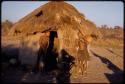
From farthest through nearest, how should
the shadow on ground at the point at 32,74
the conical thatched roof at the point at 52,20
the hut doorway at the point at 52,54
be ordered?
the hut doorway at the point at 52,54 < the conical thatched roof at the point at 52,20 < the shadow on ground at the point at 32,74

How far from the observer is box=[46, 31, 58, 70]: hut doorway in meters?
13.2

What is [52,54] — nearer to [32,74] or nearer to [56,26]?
[32,74]

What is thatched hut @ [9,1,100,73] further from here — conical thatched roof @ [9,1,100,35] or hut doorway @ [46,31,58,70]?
hut doorway @ [46,31,58,70]

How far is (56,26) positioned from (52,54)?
236 cm

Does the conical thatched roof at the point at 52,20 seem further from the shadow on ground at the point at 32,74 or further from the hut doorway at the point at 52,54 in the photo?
the hut doorway at the point at 52,54

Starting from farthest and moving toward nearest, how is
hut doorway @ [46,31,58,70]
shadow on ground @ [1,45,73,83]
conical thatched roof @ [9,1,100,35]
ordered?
hut doorway @ [46,31,58,70] → conical thatched roof @ [9,1,100,35] → shadow on ground @ [1,45,73,83]

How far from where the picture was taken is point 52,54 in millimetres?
13453

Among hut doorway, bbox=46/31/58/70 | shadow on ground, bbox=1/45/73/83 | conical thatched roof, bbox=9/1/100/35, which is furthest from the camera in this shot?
hut doorway, bbox=46/31/58/70

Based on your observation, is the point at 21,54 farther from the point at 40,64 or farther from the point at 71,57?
the point at 71,57

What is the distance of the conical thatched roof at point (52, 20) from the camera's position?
1160 cm

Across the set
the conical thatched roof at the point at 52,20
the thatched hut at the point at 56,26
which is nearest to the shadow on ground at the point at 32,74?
the thatched hut at the point at 56,26

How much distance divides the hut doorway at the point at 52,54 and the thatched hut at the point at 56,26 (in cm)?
47

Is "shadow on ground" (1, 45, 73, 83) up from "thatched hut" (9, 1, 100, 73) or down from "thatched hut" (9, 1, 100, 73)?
down

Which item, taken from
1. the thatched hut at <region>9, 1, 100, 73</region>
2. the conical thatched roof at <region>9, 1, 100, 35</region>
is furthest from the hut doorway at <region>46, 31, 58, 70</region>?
the conical thatched roof at <region>9, 1, 100, 35</region>
